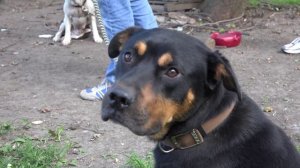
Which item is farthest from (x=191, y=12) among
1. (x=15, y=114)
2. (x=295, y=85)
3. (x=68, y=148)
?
(x=68, y=148)

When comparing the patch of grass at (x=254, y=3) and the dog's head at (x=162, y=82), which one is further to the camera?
the patch of grass at (x=254, y=3)

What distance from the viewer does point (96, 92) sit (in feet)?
19.3

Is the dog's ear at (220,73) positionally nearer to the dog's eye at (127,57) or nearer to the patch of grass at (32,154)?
the dog's eye at (127,57)

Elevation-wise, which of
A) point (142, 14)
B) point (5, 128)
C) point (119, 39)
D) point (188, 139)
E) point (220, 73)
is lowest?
point (5, 128)

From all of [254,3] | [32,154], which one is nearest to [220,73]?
[32,154]

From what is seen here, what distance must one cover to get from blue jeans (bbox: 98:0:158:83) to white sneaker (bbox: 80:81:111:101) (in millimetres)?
520

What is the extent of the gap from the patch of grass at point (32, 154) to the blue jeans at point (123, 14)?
43.6 inches

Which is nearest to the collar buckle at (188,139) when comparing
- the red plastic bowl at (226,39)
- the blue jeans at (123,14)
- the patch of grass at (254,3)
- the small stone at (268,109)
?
the blue jeans at (123,14)

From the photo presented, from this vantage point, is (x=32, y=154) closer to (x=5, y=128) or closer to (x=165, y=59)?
(x=5, y=128)

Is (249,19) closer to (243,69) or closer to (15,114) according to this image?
(243,69)

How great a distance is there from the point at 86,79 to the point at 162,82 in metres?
3.89

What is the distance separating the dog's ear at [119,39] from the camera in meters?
3.48

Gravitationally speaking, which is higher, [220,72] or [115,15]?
[220,72]

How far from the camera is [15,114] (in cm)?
554
